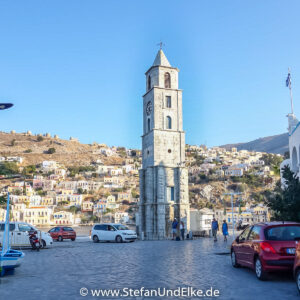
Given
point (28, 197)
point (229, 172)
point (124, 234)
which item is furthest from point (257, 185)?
point (124, 234)

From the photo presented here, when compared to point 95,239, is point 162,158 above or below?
above

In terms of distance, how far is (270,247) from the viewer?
326 inches

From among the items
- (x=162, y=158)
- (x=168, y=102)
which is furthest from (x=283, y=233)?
(x=168, y=102)

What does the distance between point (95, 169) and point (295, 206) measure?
582ft

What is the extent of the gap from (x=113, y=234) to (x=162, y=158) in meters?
11.7

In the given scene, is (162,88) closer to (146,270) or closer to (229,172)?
(146,270)

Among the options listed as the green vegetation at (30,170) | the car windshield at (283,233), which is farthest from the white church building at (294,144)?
the green vegetation at (30,170)

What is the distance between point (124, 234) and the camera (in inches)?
1024

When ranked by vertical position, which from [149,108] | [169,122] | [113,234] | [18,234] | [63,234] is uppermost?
[149,108]

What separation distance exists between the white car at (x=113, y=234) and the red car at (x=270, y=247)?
56.4 feet

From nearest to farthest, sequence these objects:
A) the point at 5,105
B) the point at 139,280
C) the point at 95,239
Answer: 1. the point at 5,105
2. the point at 139,280
3. the point at 95,239

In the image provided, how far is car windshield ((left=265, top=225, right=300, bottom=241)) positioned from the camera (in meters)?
8.51

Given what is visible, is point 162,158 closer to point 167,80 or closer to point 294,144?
point 167,80

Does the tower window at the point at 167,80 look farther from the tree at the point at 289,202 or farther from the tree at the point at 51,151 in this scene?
the tree at the point at 51,151
